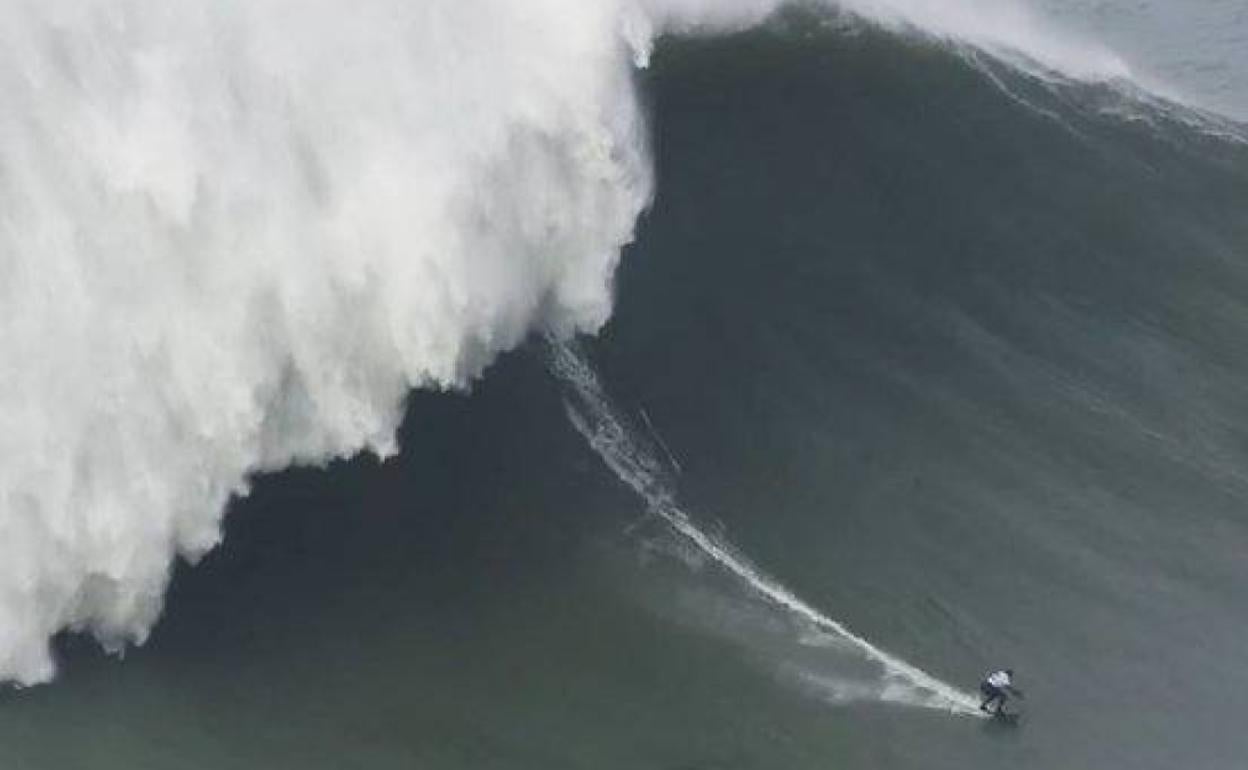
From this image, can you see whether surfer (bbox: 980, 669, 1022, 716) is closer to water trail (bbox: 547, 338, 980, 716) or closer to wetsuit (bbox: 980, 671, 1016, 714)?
wetsuit (bbox: 980, 671, 1016, 714)

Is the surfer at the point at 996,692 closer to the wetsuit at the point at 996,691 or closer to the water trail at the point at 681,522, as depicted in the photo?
the wetsuit at the point at 996,691

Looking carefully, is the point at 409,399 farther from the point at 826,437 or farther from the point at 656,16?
the point at 656,16

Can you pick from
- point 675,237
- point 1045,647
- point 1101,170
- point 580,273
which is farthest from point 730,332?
point 1101,170

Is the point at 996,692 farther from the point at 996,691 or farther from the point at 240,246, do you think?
the point at 240,246

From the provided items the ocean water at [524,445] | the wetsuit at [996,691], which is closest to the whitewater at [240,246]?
the ocean water at [524,445]

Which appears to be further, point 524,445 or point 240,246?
point 524,445

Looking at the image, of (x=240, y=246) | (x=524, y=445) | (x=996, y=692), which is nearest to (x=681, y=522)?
(x=524, y=445)
